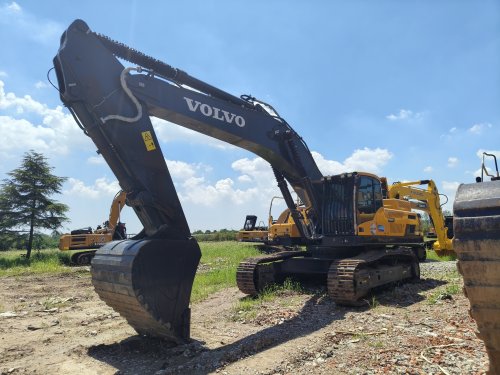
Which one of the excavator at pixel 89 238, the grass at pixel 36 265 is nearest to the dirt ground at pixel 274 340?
the grass at pixel 36 265

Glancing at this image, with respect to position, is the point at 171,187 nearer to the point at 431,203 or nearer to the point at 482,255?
the point at 482,255

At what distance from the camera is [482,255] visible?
2430mm

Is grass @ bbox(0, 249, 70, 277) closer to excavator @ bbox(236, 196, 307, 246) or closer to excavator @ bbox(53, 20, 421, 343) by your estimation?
excavator @ bbox(236, 196, 307, 246)

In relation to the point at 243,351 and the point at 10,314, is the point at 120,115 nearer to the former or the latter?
the point at 243,351

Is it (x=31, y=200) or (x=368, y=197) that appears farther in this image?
(x=31, y=200)

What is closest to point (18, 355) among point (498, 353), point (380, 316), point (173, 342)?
point (173, 342)

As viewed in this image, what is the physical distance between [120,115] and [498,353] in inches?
203

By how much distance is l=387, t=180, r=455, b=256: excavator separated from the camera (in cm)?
1582

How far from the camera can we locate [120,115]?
19.8 feet

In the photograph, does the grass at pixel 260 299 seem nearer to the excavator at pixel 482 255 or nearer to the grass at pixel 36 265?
the excavator at pixel 482 255

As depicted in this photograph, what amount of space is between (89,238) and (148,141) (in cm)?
1729

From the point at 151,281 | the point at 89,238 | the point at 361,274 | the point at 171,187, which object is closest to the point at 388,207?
the point at 361,274

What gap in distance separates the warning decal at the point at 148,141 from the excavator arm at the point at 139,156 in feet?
0.05

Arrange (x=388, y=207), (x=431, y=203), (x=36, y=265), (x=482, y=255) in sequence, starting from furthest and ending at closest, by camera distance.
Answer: (x=36, y=265) → (x=431, y=203) → (x=388, y=207) → (x=482, y=255)
